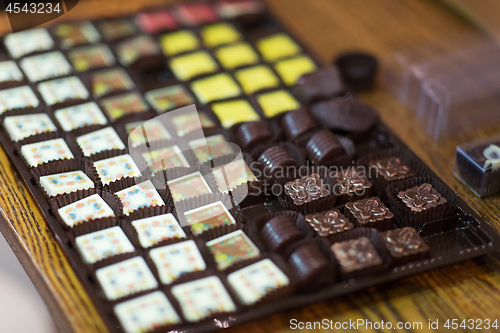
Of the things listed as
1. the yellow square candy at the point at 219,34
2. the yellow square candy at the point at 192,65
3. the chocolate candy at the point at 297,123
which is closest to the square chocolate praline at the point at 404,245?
the chocolate candy at the point at 297,123

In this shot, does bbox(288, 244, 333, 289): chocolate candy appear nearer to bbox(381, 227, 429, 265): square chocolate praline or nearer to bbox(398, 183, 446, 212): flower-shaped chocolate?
bbox(381, 227, 429, 265): square chocolate praline

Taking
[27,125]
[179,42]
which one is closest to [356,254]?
[27,125]

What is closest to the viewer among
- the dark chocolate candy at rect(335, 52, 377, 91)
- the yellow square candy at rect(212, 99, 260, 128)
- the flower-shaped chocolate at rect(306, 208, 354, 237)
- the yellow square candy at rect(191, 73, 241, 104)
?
the flower-shaped chocolate at rect(306, 208, 354, 237)

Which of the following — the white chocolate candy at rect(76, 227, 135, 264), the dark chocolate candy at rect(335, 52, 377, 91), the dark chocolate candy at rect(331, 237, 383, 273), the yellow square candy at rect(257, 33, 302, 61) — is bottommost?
the white chocolate candy at rect(76, 227, 135, 264)

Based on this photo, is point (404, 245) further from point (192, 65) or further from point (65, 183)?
point (192, 65)

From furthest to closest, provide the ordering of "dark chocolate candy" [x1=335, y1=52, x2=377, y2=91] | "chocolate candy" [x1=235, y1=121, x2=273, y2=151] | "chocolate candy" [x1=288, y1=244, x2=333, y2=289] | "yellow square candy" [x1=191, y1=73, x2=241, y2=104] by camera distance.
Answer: "dark chocolate candy" [x1=335, y1=52, x2=377, y2=91] → "yellow square candy" [x1=191, y1=73, x2=241, y2=104] → "chocolate candy" [x1=235, y1=121, x2=273, y2=151] → "chocolate candy" [x1=288, y1=244, x2=333, y2=289]

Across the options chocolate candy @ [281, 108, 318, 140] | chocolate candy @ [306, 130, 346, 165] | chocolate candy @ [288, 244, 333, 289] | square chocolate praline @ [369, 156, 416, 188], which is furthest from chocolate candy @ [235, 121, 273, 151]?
chocolate candy @ [288, 244, 333, 289]

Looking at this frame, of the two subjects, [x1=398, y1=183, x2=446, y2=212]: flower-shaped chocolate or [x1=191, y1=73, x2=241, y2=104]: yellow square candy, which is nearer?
[x1=398, y1=183, x2=446, y2=212]: flower-shaped chocolate
